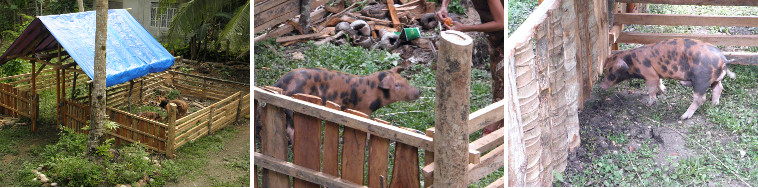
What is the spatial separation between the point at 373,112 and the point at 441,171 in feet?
6.83

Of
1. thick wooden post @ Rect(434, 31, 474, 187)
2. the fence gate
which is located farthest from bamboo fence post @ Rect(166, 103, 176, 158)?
thick wooden post @ Rect(434, 31, 474, 187)

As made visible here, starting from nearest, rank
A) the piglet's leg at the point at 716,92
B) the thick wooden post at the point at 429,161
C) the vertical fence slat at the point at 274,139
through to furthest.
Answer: the thick wooden post at the point at 429,161, the vertical fence slat at the point at 274,139, the piglet's leg at the point at 716,92

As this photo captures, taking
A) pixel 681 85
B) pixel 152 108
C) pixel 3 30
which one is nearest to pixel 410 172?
pixel 681 85

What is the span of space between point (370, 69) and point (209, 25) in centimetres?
959

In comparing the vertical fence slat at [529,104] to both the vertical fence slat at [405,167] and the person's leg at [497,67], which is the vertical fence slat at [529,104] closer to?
the person's leg at [497,67]

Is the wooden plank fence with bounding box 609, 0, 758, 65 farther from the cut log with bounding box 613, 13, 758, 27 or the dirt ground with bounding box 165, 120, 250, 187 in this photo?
the dirt ground with bounding box 165, 120, 250, 187

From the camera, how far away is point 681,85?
707cm

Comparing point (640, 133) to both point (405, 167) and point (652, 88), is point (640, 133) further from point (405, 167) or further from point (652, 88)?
point (405, 167)

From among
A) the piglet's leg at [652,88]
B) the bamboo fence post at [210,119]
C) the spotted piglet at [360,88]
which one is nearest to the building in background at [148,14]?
the bamboo fence post at [210,119]

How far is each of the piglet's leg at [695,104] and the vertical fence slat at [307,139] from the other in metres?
3.44

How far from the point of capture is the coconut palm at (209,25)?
37.9ft

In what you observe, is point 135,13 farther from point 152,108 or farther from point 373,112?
point 373,112

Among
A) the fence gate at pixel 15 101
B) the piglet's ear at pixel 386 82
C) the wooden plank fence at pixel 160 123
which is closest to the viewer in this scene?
the piglet's ear at pixel 386 82

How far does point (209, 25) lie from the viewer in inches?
573
